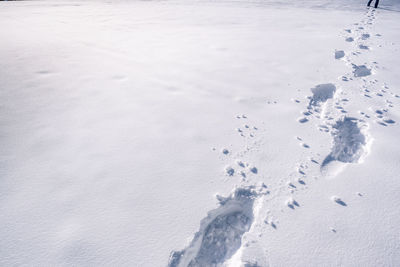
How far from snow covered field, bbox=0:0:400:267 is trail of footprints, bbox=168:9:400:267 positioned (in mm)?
11

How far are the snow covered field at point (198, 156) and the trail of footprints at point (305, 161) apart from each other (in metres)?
0.01

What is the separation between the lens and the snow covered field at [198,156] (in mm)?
1473

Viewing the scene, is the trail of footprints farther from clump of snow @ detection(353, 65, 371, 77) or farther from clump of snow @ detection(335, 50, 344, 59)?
clump of snow @ detection(335, 50, 344, 59)

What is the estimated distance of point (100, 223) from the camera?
1.58 m

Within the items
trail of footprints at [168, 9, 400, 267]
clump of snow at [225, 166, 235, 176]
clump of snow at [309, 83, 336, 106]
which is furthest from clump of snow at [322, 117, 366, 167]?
clump of snow at [225, 166, 235, 176]

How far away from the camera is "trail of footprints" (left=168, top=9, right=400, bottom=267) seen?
147cm

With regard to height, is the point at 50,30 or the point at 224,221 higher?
the point at 50,30

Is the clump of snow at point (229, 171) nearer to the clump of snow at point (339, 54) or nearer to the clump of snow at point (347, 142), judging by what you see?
the clump of snow at point (347, 142)

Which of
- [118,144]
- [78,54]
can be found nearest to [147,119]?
[118,144]

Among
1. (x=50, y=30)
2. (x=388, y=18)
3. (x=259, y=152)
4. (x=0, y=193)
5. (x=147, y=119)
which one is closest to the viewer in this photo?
(x=0, y=193)

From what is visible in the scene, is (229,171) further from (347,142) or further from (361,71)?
(361,71)

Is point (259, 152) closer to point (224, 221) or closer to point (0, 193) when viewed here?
point (224, 221)

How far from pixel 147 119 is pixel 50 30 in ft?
15.0

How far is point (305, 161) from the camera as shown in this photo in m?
2.05
